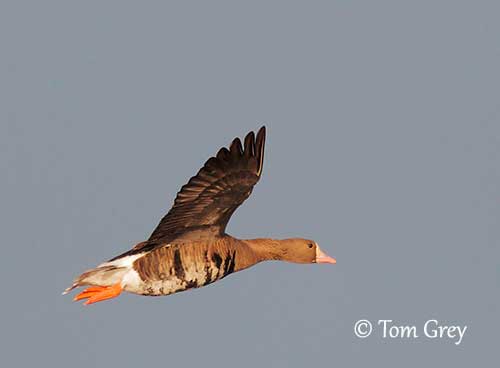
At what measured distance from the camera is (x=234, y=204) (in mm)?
15289

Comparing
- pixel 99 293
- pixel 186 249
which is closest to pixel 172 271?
pixel 186 249

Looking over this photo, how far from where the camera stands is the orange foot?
51.0ft

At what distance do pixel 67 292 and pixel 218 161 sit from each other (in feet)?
9.00

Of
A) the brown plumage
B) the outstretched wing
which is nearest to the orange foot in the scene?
the brown plumage

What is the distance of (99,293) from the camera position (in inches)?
619

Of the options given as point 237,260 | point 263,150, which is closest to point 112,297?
point 237,260

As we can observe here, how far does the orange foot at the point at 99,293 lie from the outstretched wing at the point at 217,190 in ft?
2.57

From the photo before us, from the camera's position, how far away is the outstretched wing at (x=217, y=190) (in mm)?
14797

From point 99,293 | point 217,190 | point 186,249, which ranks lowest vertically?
point 99,293

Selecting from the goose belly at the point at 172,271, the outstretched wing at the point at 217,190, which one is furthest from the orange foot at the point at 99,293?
the outstretched wing at the point at 217,190

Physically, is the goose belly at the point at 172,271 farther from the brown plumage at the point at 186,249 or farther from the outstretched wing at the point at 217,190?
the outstretched wing at the point at 217,190

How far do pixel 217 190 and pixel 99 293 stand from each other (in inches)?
84.5

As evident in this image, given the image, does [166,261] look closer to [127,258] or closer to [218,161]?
[127,258]

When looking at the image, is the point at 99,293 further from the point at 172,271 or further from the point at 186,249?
the point at 186,249
